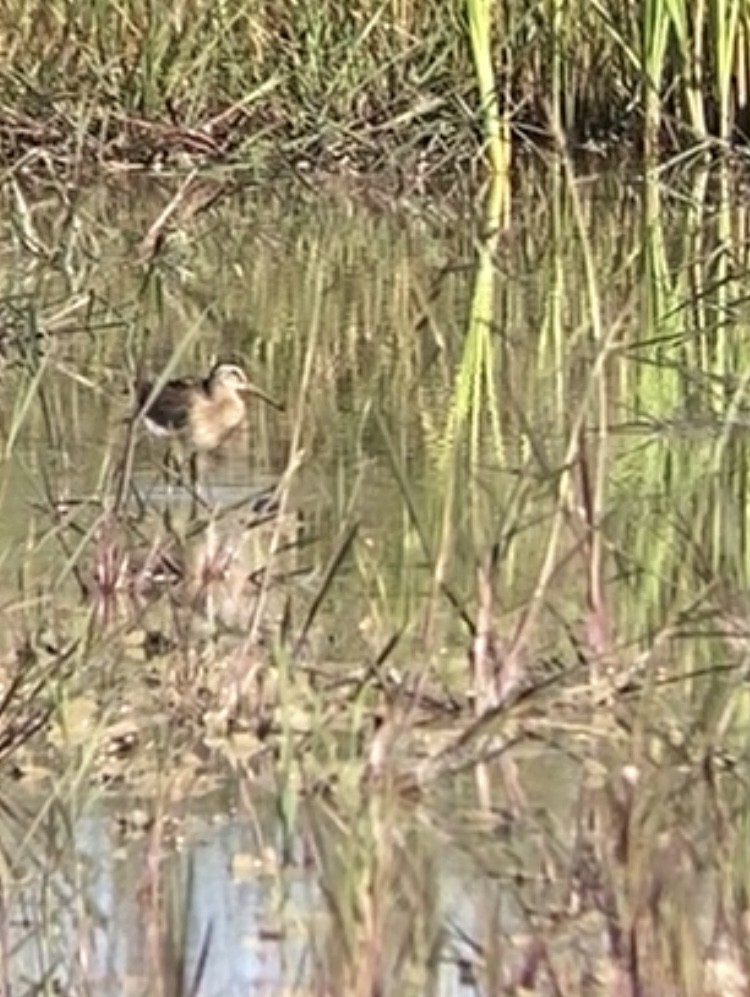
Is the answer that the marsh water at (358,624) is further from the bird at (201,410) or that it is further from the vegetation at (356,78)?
the vegetation at (356,78)

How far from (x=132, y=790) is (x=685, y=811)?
2.04ft

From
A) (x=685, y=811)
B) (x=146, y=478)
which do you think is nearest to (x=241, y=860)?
(x=685, y=811)

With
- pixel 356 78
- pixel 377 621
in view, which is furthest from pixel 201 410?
pixel 356 78

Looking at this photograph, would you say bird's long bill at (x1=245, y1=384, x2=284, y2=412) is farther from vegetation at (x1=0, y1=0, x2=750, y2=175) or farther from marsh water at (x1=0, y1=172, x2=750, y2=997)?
vegetation at (x1=0, y1=0, x2=750, y2=175)

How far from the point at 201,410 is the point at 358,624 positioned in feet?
4.31

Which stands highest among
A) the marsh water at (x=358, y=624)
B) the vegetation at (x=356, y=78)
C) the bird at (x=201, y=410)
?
the vegetation at (x=356, y=78)

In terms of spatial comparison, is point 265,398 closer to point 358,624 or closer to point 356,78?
point 358,624

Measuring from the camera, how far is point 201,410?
5.12 meters

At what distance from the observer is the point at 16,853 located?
3.20 metres

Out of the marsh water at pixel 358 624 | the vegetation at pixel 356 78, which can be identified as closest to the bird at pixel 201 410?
the marsh water at pixel 358 624

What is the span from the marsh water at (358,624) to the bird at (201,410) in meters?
0.04

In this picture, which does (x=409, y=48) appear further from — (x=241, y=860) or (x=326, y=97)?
(x=241, y=860)

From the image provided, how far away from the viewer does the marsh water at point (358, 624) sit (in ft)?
9.46

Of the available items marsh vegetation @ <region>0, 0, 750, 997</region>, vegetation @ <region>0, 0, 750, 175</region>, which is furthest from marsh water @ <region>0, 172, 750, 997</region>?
vegetation @ <region>0, 0, 750, 175</region>
